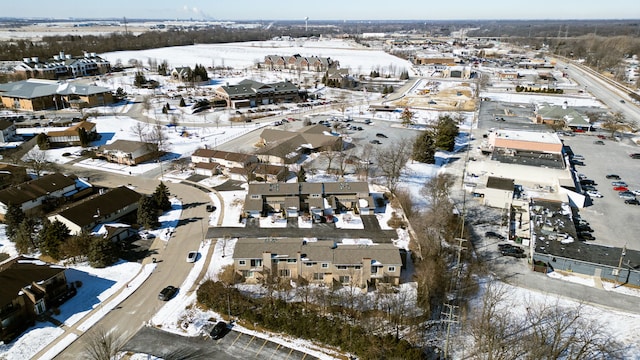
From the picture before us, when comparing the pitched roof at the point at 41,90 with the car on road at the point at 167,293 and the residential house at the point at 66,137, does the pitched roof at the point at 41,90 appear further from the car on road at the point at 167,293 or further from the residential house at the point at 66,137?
the car on road at the point at 167,293

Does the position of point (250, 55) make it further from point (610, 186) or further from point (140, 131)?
point (610, 186)

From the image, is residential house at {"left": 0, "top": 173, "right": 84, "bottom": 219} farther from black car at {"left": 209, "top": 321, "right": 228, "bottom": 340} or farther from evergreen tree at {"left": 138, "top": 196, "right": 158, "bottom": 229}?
black car at {"left": 209, "top": 321, "right": 228, "bottom": 340}

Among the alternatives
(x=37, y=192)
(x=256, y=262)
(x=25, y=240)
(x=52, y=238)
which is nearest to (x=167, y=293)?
(x=256, y=262)

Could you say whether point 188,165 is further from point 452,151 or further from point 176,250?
point 452,151

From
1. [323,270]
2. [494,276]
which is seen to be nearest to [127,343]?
[323,270]

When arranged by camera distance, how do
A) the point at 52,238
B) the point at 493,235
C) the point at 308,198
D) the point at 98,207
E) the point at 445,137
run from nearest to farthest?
1. the point at 52,238
2. the point at 493,235
3. the point at 98,207
4. the point at 308,198
5. the point at 445,137

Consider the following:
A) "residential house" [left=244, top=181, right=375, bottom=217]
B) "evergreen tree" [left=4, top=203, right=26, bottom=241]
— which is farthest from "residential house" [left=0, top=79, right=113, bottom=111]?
"residential house" [left=244, top=181, right=375, bottom=217]

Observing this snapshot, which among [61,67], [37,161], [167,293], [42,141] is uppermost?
[61,67]
